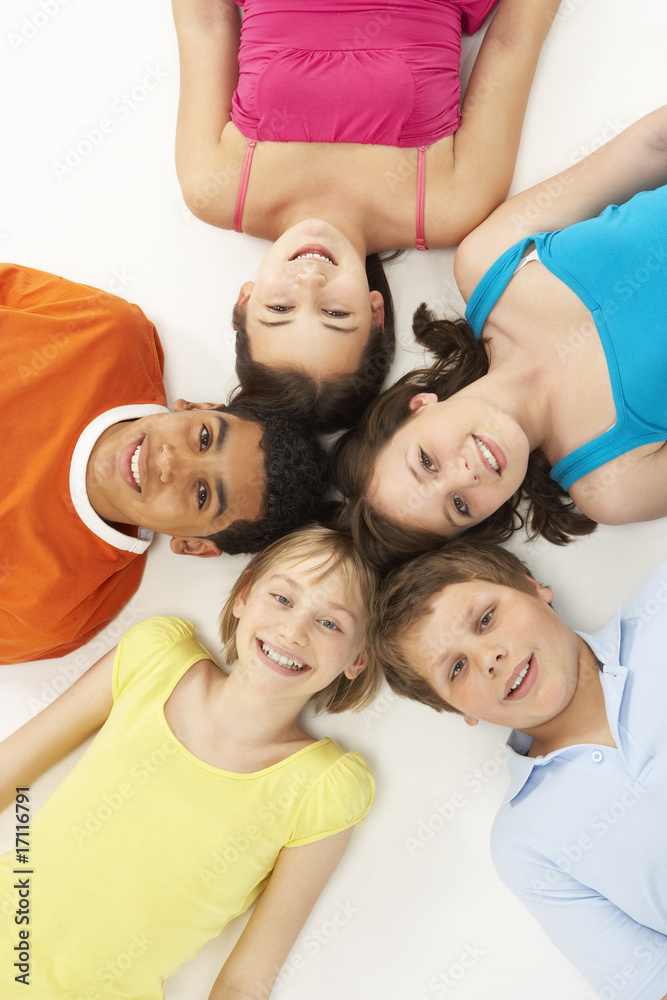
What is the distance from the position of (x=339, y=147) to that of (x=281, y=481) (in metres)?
0.82

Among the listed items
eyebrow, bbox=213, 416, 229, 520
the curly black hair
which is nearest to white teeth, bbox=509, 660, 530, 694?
the curly black hair

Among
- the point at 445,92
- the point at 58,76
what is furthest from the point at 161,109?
the point at 445,92

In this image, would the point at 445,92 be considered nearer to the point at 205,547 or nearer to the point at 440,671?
the point at 205,547

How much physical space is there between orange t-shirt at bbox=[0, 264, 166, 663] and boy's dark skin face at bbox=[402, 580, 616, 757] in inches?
31.6

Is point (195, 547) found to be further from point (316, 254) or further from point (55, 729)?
point (316, 254)

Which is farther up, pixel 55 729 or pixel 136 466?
pixel 136 466

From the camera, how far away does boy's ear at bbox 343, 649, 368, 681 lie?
168 centimetres

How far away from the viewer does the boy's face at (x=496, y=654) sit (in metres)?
1.44

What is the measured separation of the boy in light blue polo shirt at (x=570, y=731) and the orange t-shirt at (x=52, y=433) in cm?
77

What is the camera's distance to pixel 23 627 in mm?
1689

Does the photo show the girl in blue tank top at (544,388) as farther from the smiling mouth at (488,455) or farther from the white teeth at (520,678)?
the white teeth at (520,678)

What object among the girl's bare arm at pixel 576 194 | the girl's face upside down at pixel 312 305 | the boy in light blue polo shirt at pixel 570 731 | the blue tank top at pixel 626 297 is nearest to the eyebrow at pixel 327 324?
the girl's face upside down at pixel 312 305

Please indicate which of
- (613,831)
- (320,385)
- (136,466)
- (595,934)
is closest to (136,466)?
(136,466)

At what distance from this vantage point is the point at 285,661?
5.24 feet
